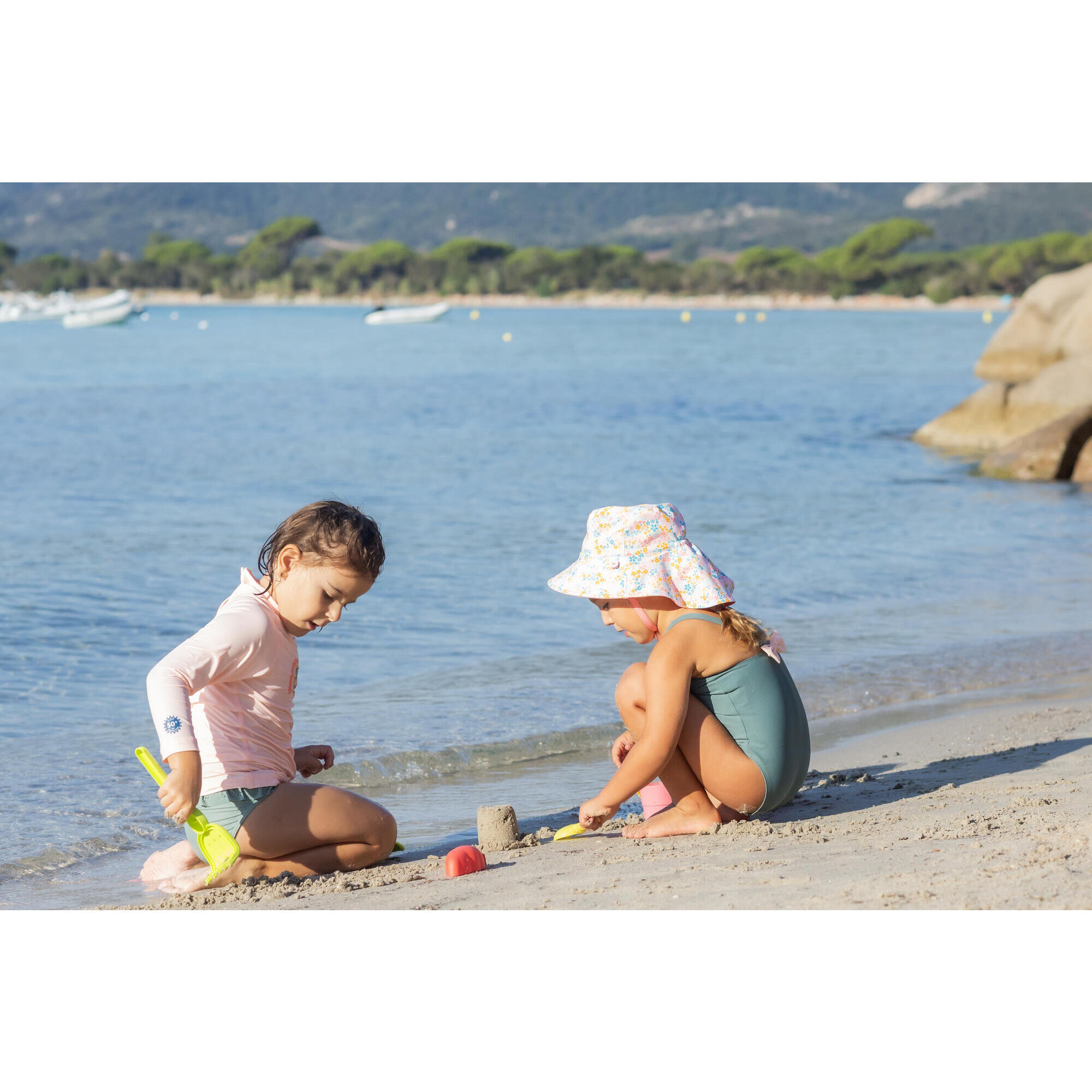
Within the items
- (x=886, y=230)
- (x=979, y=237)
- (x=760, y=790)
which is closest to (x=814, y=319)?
(x=886, y=230)

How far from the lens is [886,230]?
318ft

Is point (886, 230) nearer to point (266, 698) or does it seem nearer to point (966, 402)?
point (966, 402)

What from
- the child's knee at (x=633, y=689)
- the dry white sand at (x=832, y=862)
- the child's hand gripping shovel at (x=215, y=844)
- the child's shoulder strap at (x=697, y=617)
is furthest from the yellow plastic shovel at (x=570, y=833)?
the child's hand gripping shovel at (x=215, y=844)

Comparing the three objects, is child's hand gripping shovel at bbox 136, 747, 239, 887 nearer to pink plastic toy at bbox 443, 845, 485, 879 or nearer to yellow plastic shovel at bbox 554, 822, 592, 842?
pink plastic toy at bbox 443, 845, 485, 879

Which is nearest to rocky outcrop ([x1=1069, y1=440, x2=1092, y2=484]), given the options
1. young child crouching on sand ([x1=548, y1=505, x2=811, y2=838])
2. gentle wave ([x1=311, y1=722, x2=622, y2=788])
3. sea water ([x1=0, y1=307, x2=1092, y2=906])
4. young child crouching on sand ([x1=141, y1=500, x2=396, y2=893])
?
sea water ([x1=0, y1=307, x2=1092, y2=906])

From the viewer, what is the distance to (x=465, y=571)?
930cm

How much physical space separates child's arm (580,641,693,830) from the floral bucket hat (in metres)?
0.16

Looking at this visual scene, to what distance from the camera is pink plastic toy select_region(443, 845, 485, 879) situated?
135 inches

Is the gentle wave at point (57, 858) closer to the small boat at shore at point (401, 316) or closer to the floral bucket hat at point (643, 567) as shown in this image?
the floral bucket hat at point (643, 567)

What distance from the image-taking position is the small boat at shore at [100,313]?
57.9m

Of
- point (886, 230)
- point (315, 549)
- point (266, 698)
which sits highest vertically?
point (886, 230)

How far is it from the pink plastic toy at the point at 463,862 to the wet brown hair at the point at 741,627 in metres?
0.92

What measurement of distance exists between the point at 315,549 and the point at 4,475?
1230 centimetres

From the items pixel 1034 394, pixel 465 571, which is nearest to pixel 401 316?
pixel 1034 394
